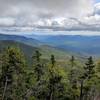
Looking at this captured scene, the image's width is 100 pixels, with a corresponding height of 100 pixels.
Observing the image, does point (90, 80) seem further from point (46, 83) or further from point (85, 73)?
point (46, 83)

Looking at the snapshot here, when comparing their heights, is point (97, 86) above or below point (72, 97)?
above

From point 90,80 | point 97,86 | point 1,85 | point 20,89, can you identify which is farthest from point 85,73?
point 1,85

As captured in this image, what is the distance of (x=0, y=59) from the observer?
222 feet

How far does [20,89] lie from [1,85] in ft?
20.6

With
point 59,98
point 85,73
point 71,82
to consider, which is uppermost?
point 85,73

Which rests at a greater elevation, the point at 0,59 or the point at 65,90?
the point at 0,59

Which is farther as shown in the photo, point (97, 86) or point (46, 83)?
point (97, 86)

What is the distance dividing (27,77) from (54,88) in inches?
609

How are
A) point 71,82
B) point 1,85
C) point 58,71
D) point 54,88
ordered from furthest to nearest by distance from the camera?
point 71,82 < point 1,85 < point 54,88 < point 58,71

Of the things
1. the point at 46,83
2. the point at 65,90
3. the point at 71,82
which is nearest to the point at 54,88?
the point at 46,83

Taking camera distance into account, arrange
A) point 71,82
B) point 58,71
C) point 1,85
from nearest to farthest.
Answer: point 58,71 → point 1,85 → point 71,82

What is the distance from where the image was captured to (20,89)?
7406cm

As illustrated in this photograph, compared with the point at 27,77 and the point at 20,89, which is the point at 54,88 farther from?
the point at 27,77

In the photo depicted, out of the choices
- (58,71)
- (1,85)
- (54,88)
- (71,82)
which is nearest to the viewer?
(58,71)
